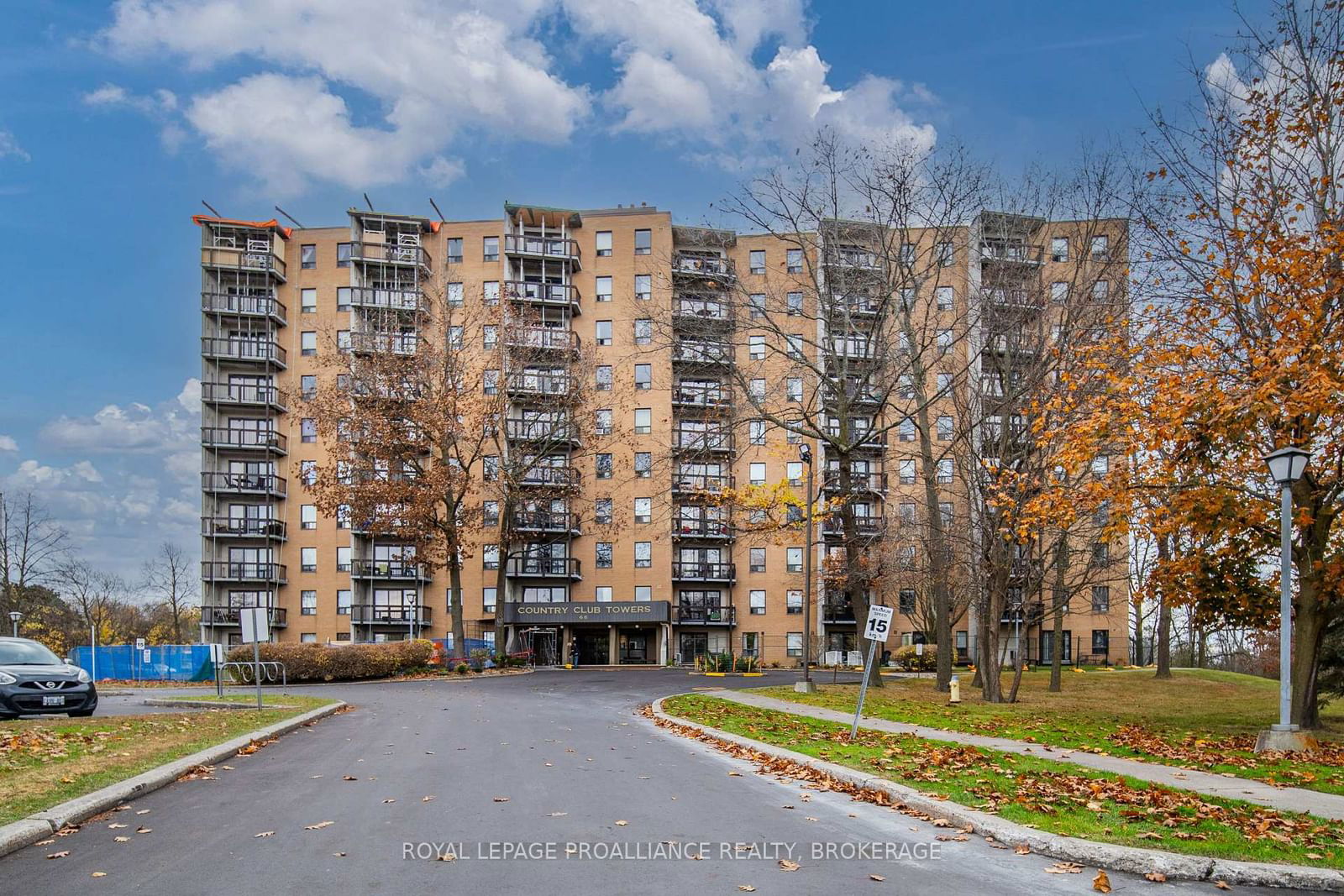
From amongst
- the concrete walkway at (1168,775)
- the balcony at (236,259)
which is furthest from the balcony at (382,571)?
the concrete walkway at (1168,775)

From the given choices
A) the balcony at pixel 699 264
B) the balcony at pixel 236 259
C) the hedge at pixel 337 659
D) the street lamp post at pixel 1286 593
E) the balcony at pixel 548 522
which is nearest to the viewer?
the street lamp post at pixel 1286 593

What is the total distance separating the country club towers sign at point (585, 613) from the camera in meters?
58.6

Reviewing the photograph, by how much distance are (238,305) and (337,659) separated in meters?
31.2

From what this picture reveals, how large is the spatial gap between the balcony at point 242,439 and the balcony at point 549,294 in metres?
17.1

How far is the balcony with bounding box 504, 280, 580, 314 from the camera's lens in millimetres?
62969

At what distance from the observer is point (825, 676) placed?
4650 cm

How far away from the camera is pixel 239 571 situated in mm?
63344

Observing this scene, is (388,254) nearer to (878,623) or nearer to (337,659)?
(337,659)

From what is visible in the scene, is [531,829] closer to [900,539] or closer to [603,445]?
[900,539]

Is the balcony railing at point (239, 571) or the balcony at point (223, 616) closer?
the balcony at point (223, 616)

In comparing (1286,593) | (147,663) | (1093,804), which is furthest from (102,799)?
(147,663)

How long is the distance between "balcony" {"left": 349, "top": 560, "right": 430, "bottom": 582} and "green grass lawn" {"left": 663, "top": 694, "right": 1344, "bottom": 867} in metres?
50.5

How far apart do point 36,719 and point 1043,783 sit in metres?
17.1

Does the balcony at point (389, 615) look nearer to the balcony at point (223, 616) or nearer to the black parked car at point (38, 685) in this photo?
the balcony at point (223, 616)
